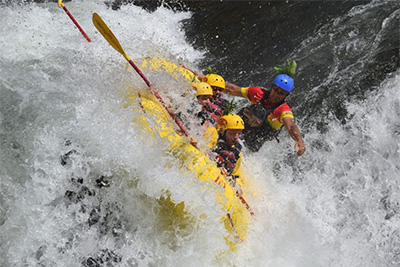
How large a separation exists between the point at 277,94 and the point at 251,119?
0.46 metres

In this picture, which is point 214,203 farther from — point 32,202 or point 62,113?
point 62,113

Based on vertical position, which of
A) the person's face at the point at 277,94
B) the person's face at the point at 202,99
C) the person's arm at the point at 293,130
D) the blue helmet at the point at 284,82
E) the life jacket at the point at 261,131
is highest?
the blue helmet at the point at 284,82

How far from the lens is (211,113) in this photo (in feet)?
15.3

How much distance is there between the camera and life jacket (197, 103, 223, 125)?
174 inches

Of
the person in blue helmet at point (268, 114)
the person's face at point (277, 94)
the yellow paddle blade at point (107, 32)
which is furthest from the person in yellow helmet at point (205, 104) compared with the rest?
the yellow paddle blade at point (107, 32)

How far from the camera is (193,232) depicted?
3789 mm

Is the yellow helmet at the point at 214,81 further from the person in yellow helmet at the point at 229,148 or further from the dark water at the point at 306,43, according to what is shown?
the dark water at the point at 306,43

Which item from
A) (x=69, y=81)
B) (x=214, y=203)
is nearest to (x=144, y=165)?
(x=214, y=203)

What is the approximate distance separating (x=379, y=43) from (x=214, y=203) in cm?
503

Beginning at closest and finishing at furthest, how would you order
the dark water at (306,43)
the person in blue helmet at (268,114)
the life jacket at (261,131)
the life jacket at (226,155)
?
the life jacket at (226,155)
the person in blue helmet at (268,114)
the life jacket at (261,131)
the dark water at (306,43)

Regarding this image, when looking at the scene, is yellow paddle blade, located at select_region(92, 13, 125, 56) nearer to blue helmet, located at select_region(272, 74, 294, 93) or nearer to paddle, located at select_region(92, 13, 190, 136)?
paddle, located at select_region(92, 13, 190, 136)

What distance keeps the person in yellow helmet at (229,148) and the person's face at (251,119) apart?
777 mm

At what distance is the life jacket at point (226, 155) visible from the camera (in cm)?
411

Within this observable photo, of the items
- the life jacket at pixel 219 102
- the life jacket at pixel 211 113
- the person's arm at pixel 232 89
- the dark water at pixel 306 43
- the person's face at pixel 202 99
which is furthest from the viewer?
the dark water at pixel 306 43
